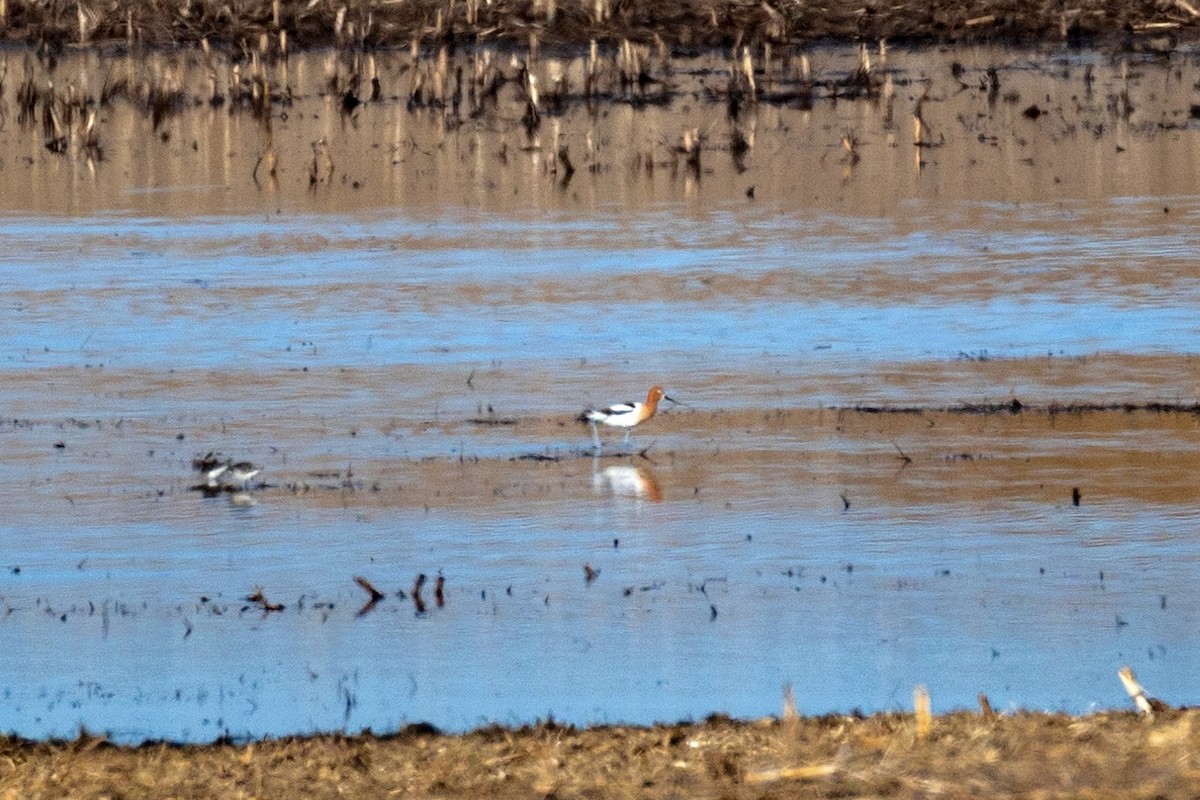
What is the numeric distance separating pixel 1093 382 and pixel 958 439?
174cm

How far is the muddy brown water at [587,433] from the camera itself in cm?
852

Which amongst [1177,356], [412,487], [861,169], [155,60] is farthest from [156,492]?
[155,60]

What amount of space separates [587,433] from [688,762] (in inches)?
254

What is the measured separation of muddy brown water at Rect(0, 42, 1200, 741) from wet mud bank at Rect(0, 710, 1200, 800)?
89 cm

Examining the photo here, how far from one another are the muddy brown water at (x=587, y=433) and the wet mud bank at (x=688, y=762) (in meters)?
0.89

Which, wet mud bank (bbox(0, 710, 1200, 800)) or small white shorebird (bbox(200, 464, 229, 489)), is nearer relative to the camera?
wet mud bank (bbox(0, 710, 1200, 800))

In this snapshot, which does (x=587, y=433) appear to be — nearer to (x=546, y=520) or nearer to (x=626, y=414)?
(x=626, y=414)

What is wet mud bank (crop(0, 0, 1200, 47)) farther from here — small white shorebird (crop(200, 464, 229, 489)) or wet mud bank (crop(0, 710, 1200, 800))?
wet mud bank (crop(0, 710, 1200, 800))

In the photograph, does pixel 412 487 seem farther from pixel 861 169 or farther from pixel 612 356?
pixel 861 169

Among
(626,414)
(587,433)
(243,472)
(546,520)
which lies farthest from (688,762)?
(587,433)

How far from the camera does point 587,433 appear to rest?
12.8 meters

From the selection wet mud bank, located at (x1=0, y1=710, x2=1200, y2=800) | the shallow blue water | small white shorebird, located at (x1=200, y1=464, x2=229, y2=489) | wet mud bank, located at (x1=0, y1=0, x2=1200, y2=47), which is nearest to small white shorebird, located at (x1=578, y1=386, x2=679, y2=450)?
the shallow blue water

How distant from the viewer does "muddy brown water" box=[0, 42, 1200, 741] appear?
27.9 ft

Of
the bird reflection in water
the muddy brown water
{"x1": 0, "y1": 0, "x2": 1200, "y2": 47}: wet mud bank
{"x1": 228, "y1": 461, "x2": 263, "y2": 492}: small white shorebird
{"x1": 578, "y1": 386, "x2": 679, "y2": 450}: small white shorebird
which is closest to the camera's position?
the muddy brown water
